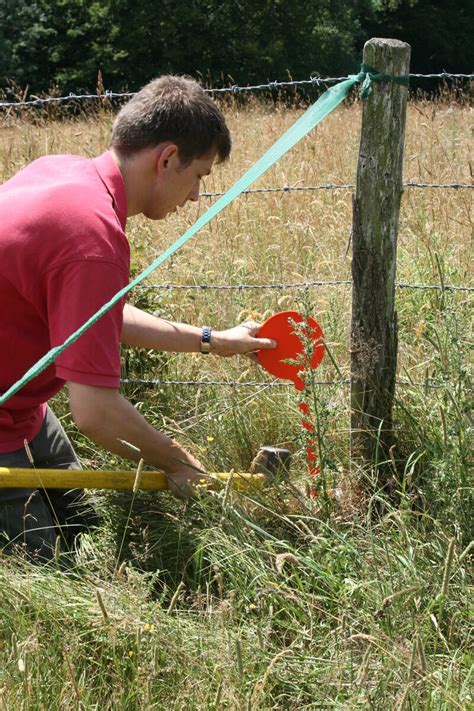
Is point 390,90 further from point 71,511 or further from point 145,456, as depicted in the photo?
point 71,511

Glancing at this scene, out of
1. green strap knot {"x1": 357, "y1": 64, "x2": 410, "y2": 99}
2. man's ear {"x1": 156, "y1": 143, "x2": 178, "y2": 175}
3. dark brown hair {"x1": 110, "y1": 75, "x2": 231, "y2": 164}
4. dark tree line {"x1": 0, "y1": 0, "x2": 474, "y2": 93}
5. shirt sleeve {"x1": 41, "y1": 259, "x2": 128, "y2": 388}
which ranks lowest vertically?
shirt sleeve {"x1": 41, "y1": 259, "x2": 128, "y2": 388}

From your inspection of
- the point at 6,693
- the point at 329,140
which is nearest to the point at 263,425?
the point at 6,693

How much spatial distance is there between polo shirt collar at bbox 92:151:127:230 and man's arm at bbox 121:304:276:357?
23.7 inches

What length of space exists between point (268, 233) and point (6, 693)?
3.79 meters

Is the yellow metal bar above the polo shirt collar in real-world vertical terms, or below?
below

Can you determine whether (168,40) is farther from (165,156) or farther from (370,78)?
(165,156)

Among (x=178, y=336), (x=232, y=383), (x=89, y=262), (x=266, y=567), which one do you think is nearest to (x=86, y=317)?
(x=89, y=262)

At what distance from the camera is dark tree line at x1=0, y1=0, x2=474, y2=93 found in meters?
27.1

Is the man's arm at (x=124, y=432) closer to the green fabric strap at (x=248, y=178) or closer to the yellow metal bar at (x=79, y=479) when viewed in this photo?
the yellow metal bar at (x=79, y=479)

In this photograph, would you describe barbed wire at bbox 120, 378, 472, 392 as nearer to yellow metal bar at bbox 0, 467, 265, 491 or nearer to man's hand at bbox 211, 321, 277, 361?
man's hand at bbox 211, 321, 277, 361

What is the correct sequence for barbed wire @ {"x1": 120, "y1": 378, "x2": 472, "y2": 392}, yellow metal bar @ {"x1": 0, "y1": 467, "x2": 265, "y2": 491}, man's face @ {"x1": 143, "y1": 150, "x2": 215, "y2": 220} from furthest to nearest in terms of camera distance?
barbed wire @ {"x1": 120, "y1": 378, "x2": 472, "y2": 392} < yellow metal bar @ {"x1": 0, "y1": 467, "x2": 265, "y2": 491} < man's face @ {"x1": 143, "y1": 150, "x2": 215, "y2": 220}

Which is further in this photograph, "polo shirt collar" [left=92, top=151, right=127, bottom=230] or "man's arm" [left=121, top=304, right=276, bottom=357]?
"man's arm" [left=121, top=304, right=276, bottom=357]

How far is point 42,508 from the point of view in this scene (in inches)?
117

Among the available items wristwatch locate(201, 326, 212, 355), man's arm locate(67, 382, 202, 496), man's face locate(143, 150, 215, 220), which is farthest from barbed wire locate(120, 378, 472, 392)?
man's face locate(143, 150, 215, 220)
